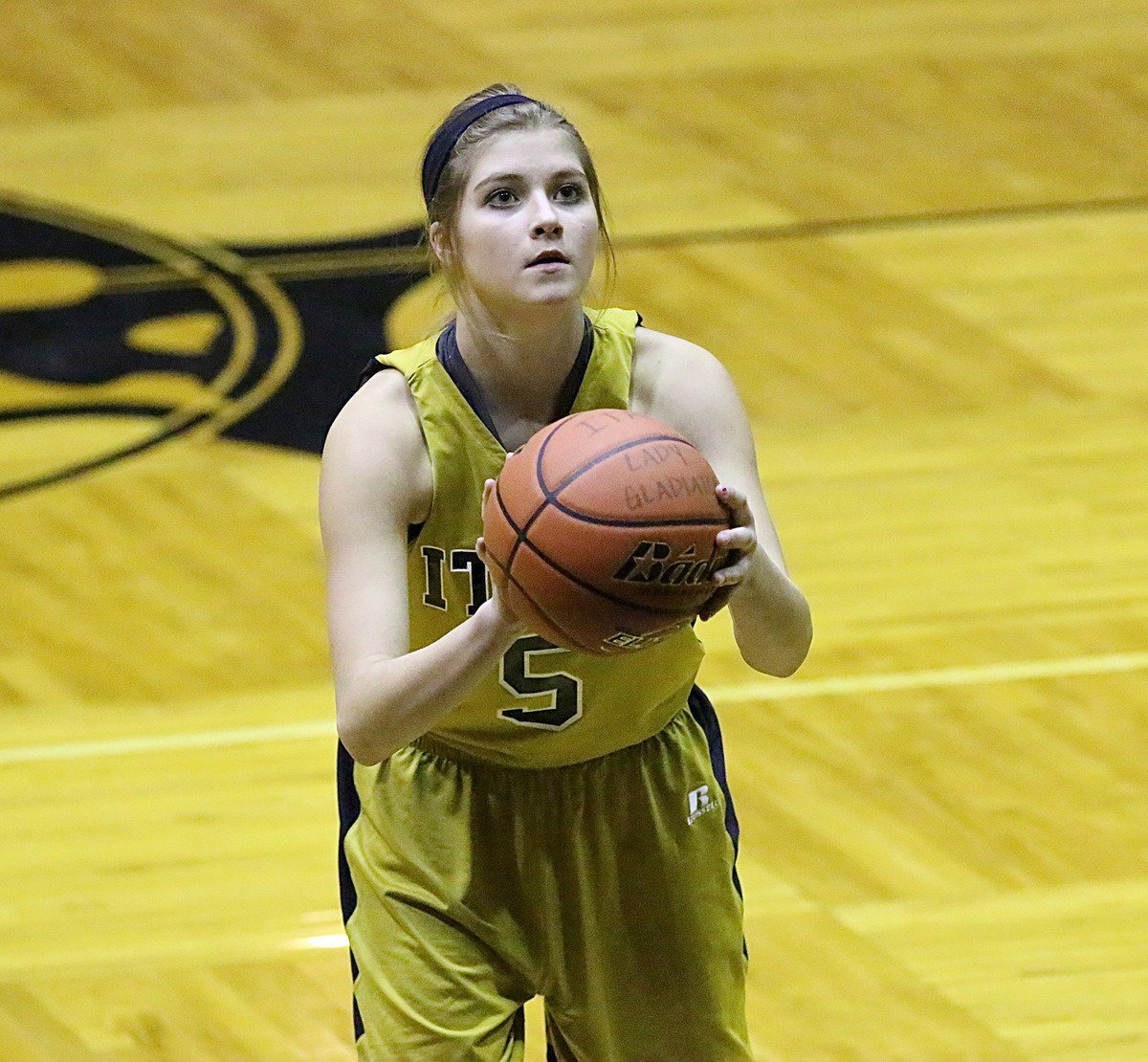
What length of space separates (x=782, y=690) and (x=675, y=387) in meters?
2.27

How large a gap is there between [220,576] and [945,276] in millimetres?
2748

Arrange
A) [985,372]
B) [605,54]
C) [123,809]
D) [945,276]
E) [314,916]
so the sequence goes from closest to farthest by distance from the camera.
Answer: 1. [314,916]
2. [123,809]
3. [985,372]
4. [945,276]
5. [605,54]

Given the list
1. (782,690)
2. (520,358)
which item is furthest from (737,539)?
(782,690)

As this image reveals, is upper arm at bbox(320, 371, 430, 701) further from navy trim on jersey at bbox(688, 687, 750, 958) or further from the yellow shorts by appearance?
navy trim on jersey at bbox(688, 687, 750, 958)

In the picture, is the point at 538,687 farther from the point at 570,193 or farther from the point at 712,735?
the point at 570,193

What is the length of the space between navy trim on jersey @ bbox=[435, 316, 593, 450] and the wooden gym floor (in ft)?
5.15

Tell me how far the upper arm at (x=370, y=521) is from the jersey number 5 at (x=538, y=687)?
192mm

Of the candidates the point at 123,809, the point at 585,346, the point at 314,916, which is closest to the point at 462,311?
the point at 585,346

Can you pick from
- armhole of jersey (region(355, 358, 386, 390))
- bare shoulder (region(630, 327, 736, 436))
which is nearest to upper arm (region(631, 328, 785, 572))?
bare shoulder (region(630, 327, 736, 436))

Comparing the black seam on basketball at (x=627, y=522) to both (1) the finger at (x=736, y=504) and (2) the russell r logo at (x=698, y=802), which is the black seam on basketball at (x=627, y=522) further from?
(2) the russell r logo at (x=698, y=802)

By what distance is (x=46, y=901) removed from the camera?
443 cm

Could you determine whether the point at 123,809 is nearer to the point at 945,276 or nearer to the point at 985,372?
the point at 985,372

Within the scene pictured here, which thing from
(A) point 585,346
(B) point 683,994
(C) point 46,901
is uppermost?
(A) point 585,346

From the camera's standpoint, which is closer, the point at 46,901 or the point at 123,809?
the point at 46,901
